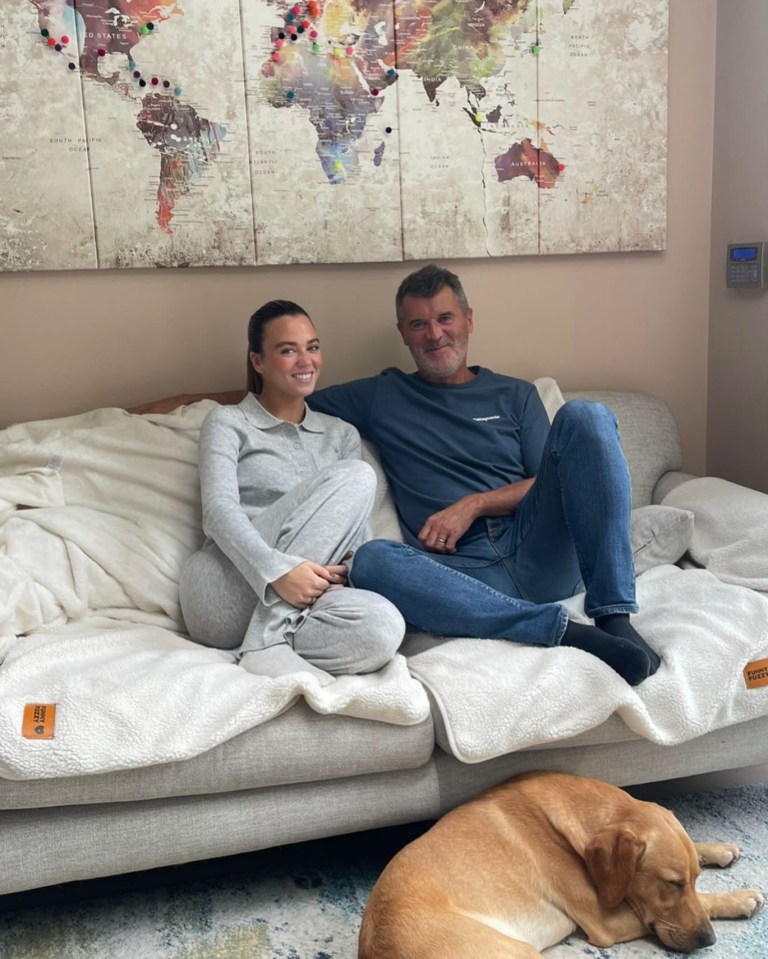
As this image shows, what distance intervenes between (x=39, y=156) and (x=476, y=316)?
1.24m

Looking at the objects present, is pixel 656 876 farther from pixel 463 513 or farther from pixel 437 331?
pixel 437 331

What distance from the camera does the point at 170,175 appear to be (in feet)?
8.21

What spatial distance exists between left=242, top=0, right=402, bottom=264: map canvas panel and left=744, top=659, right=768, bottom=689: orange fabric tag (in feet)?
4.83

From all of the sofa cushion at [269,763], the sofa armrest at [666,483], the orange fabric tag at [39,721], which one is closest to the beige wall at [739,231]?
the sofa armrest at [666,483]

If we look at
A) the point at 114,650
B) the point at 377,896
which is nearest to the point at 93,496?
the point at 114,650

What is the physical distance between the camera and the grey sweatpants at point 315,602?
1830 millimetres

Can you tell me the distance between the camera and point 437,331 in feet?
8.00

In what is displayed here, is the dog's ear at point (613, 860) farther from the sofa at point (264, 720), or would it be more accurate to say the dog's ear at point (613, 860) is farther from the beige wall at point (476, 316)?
the beige wall at point (476, 316)

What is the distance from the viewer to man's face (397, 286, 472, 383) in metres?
2.45

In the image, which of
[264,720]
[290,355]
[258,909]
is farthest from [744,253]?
[258,909]

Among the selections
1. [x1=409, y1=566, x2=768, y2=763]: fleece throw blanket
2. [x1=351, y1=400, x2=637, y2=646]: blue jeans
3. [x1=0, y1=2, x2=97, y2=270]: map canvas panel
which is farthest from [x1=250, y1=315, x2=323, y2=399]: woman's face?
[x1=409, y1=566, x2=768, y2=763]: fleece throw blanket

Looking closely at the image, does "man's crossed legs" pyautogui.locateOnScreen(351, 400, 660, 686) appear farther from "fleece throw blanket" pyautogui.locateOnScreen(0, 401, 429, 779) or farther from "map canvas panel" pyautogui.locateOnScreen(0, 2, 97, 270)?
"map canvas panel" pyautogui.locateOnScreen(0, 2, 97, 270)

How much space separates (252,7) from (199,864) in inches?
79.9

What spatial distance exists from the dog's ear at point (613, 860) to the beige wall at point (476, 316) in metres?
1.56
